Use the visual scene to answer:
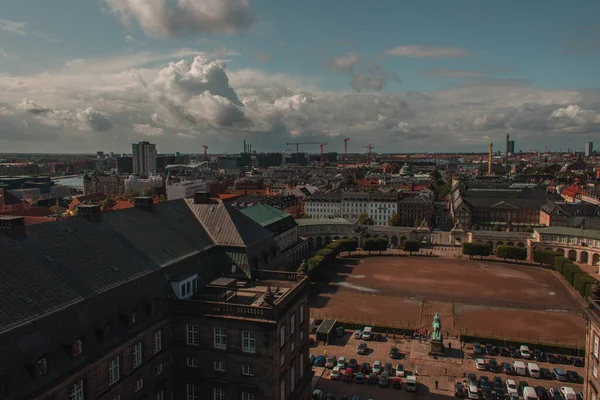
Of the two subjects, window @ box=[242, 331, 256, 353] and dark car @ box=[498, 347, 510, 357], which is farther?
dark car @ box=[498, 347, 510, 357]

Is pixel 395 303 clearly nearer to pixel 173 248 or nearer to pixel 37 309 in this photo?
pixel 173 248

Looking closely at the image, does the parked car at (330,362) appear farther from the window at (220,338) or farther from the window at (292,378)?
the window at (220,338)

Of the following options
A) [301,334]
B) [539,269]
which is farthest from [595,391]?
[539,269]

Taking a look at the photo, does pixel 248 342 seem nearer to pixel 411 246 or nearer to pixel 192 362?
pixel 192 362

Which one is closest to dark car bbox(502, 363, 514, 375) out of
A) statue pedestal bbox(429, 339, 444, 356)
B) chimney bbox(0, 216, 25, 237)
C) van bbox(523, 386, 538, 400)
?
van bbox(523, 386, 538, 400)

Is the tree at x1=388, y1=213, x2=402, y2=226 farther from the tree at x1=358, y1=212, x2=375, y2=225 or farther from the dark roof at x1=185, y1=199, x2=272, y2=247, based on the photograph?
the dark roof at x1=185, y1=199, x2=272, y2=247

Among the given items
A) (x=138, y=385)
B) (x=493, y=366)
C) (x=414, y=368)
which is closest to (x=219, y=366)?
(x=138, y=385)

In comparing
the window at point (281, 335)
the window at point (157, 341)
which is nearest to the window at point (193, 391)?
the window at point (157, 341)
